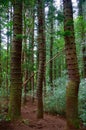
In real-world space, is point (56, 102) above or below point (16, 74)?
below

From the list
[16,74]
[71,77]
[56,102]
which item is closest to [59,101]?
[56,102]

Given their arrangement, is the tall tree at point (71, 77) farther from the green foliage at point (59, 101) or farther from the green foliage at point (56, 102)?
the green foliage at point (56, 102)

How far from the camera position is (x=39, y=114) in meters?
10.1

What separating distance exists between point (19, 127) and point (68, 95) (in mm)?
2246

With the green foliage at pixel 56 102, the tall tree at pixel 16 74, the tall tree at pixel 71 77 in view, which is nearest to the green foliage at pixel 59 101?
the green foliage at pixel 56 102

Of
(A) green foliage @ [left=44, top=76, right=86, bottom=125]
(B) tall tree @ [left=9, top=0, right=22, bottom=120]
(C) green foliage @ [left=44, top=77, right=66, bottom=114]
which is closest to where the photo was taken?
(B) tall tree @ [left=9, top=0, right=22, bottom=120]

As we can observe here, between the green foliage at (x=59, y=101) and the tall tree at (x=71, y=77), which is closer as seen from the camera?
the tall tree at (x=71, y=77)

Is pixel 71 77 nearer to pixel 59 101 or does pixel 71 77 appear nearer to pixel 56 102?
pixel 59 101

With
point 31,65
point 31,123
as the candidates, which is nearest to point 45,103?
point 31,65

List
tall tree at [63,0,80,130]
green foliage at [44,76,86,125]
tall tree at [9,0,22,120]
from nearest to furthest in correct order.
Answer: tall tree at [63,0,80,130], tall tree at [9,0,22,120], green foliage at [44,76,86,125]

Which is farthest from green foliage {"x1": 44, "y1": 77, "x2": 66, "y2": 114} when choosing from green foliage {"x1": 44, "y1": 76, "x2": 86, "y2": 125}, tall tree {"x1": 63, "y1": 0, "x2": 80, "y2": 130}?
tall tree {"x1": 63, "y1": 0, "x2": 80, "y2": 130}

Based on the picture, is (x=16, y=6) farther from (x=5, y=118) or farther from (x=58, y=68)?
(x=58, y=68)

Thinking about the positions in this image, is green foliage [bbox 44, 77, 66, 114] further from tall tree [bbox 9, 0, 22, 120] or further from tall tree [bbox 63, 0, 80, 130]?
tall tree [bbox 63, 0, 80, 130]

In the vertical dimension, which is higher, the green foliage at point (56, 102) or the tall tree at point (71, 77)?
the tall tree at point (71, 77)
